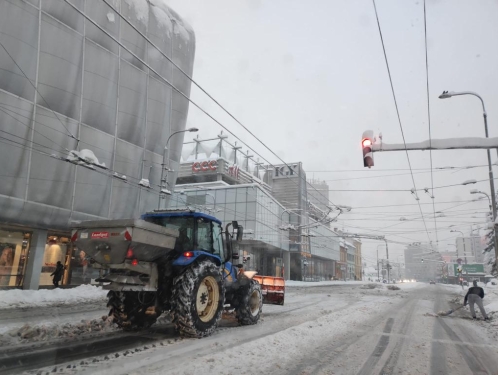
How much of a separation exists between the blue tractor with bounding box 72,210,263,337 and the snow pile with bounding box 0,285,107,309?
291 inches

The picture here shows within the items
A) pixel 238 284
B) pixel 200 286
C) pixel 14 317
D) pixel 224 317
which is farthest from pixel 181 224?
pixel 14 317

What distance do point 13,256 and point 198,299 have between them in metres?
16.8

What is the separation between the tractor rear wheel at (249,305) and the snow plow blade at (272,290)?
3.50 meters

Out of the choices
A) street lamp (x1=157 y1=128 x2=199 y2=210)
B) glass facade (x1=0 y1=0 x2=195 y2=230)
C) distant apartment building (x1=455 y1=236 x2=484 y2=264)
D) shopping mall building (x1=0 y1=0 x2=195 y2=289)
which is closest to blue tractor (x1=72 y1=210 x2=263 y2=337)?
shopping mall building (x1=0 y1=0 x2=195 y2=289)

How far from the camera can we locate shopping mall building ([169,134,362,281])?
41531 millimetres

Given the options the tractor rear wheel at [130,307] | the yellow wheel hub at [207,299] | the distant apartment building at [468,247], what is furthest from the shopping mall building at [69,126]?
the distant apartment building at [468,247]

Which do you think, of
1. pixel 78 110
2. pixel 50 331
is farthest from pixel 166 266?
pixel 78 110

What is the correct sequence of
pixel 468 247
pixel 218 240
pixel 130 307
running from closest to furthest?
pixel 130 307 < pixel 218 240 < pixel 468 247

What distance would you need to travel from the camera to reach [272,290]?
12711 mm

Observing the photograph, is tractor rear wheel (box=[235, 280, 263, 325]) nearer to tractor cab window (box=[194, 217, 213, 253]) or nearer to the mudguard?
the mudguard

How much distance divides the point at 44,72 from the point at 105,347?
58.0 feet

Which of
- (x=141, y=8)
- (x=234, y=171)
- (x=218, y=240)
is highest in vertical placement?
(x=141, y=8)

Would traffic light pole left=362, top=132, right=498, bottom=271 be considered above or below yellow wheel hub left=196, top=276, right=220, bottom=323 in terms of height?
above

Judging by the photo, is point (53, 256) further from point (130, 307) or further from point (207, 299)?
point (207, 299)
